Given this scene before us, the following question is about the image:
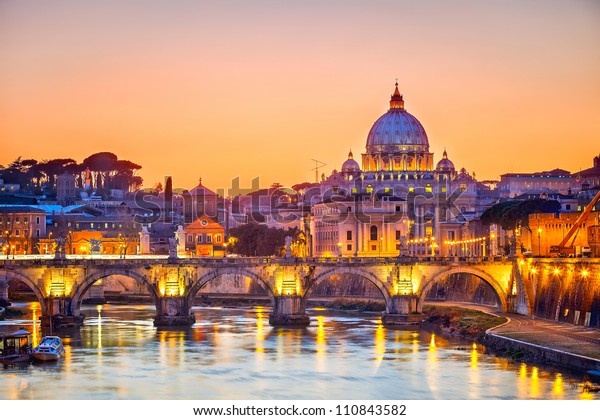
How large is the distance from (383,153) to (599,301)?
326 ft

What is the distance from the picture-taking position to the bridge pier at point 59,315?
69938 millimetres

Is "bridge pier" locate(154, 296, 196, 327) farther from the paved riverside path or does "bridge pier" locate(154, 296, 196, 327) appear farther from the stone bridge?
the paved riverside path

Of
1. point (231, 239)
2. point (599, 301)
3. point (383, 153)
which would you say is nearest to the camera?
point (599, 301)

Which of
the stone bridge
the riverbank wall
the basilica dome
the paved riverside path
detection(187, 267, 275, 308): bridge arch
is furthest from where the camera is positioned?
the basilica dome

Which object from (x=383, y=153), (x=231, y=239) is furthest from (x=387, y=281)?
(x=383, y=153)

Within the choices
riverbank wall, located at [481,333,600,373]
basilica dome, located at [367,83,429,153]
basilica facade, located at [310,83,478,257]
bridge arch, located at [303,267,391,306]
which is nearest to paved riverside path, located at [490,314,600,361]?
riverbank wall, located at [481,333,600,373]

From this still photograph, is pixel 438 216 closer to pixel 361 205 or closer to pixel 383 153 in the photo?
pixel 361 205

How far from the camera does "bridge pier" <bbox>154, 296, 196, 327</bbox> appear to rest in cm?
7138

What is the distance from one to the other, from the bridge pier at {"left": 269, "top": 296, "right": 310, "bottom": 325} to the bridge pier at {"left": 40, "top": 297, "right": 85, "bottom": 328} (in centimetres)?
939

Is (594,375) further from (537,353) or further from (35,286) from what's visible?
(35,286)

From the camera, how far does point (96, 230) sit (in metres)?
132

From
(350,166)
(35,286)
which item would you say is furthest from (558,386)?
(350,166)

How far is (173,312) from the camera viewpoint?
71875 mm

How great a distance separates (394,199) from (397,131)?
23.7 metres
